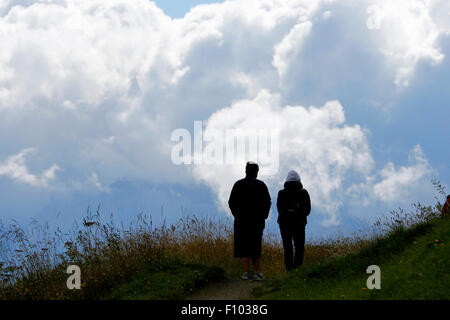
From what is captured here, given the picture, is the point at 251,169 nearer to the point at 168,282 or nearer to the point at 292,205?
the point at 292,205

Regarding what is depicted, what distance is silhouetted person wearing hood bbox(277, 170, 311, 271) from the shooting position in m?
10.3

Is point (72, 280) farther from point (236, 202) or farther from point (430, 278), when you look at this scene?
point (430, 278)

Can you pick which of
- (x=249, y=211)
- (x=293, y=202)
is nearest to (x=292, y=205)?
(x=293, y=202)

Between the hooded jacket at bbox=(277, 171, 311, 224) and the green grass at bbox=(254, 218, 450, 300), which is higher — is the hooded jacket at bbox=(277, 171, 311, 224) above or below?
above

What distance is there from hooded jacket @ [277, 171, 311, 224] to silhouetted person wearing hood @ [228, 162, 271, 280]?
777 mm

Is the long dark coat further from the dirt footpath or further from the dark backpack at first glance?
the dark backpack

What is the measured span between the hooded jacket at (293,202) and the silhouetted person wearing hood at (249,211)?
78 centimetres

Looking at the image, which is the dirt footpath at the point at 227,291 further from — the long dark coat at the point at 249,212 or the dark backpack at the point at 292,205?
the dark backpack at the point at 292,205

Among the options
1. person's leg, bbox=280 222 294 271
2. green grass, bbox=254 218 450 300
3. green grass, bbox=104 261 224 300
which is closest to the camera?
green grass, bbox=254 218 450 300

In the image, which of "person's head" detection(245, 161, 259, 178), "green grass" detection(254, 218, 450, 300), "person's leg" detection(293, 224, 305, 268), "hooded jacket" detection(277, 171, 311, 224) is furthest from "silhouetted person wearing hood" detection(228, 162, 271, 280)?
"person's leg" detection(293, 224, 305, 268)

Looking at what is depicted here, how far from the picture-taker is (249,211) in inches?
380
